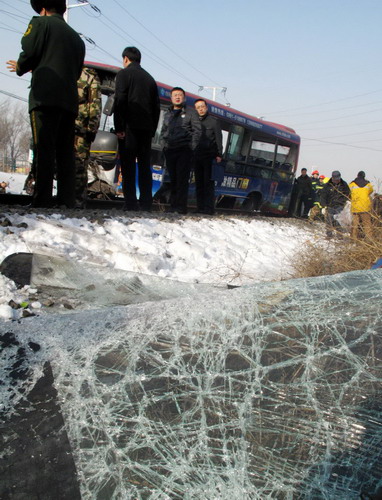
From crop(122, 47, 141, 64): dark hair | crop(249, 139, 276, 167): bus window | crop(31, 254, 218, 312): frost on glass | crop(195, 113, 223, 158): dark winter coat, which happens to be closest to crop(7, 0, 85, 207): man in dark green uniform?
crop(122, 47, 141, 64): dark hair

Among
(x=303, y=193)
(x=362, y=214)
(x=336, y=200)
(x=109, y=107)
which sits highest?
(x=109, y=107)

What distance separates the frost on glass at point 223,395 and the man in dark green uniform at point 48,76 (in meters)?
2.67

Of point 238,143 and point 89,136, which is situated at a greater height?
point 238,143

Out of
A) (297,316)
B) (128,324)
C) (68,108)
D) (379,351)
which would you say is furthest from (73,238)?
(379,351)

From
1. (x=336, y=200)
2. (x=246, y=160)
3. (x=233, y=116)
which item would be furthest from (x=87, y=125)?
(x=246, y=160)

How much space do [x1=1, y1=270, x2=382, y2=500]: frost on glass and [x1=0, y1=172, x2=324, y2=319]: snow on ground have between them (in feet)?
2.83

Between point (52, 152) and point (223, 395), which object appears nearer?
point (223, 395)

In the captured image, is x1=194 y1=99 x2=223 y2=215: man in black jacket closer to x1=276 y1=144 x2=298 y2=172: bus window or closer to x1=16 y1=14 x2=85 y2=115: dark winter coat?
x1=16 y1=14 x2=85 y2=115: dark winter coat

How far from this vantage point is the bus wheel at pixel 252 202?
1201 cm

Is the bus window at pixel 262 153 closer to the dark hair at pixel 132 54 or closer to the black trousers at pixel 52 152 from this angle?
the dark hair at pixel 132 54

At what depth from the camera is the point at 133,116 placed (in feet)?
16.0

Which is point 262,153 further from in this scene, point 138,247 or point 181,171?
point 138,247

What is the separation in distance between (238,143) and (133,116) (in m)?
6.51

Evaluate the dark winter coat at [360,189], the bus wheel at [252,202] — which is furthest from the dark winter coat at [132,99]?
the bus wheel at [252,202]
